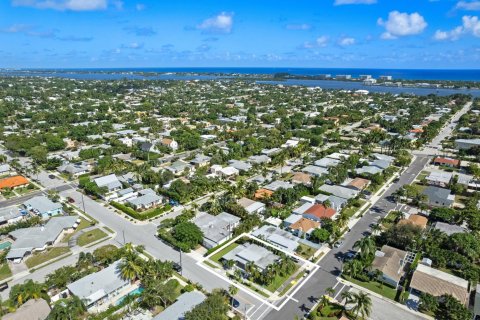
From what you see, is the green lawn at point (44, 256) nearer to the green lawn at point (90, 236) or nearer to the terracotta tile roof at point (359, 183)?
the green lawn at point (90, 236)

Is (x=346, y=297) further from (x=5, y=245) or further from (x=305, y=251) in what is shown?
(x=5, y=245)

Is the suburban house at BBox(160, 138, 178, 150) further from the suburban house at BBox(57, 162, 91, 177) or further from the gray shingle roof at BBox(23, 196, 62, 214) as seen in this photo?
the gray shingle roof at BBox(23, 196, 62, 214)

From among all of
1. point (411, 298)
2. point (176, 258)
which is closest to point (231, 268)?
point (176, 258)

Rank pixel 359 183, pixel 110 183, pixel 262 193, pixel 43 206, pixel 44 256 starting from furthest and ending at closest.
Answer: pixel 359 183 → pixel 110 183 → pixel 262 193 → pixel 43 206 → pixel 44 256

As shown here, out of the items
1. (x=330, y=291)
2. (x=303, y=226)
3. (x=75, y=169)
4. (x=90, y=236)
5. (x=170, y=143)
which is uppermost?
(x=170, y=143)

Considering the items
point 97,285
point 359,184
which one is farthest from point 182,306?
point 359,184

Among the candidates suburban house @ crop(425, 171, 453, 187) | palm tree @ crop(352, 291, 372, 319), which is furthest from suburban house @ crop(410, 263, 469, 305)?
suburban house @ crop(425, 171, 453, 187)
